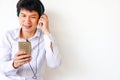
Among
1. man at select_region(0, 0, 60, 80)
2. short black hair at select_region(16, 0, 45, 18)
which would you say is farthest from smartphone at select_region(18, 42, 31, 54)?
short black hair at select_region(16, 0, 45, 18)

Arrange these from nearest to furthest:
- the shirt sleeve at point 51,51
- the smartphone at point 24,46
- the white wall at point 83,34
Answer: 1. the smartphone at point 24,46
2. the shirt sleeve at point 51,51
3. the white wall at point 83,34

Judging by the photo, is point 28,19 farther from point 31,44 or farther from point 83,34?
point 83,34

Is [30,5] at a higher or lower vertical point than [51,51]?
higher

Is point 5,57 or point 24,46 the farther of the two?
point 5,57

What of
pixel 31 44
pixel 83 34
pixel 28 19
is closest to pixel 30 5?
pixel 28 19

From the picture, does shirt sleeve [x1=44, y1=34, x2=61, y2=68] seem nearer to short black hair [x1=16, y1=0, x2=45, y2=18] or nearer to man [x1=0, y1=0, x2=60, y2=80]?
man [x1=0, y1=0, x2=60, y2=80]

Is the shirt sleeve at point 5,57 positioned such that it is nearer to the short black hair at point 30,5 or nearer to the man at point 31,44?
the man at point 31,44

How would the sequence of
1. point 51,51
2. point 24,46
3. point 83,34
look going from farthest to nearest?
point 83,34, point 51,51, point 24,46

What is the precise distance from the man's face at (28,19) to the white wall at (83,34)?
0.18 m

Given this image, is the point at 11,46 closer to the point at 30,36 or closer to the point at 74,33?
the point at 30,36

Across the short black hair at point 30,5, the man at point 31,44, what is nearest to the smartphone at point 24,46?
the man at point 31,44

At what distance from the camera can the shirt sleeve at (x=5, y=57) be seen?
1207 mm

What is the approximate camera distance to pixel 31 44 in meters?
1.28

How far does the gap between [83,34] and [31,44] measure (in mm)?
359
